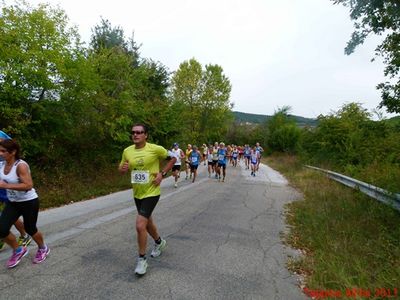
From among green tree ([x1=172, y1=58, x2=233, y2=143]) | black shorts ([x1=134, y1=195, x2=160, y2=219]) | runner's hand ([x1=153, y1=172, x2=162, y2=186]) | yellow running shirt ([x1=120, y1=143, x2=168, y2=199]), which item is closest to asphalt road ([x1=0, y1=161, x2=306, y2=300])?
black shorts ([x1=134, y1=195, x2=160, y2=219])

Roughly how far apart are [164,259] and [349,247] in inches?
113

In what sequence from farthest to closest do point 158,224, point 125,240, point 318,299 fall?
point 158,224 < point 125,240 < point 318,299

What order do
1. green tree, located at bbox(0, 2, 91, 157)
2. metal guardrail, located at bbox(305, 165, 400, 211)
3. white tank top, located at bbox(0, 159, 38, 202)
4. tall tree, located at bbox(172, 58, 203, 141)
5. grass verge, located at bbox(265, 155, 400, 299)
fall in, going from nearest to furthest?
grass verge, located at bbox(265, 155, 400, 299)
white tank top, located at bbox(0, 159, 38, 202)
metal guardrail, located at bbox(305, 165, 400, 211)
green tree, located at bbox(0, 2, 91, 157)
tall tree, located at bbox(172, 58, 203, 141)

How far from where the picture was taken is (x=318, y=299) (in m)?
3.68

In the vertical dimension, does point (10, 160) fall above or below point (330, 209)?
above

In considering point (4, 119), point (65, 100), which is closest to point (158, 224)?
point (4, 119)

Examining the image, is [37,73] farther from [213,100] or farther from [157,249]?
[213,100]

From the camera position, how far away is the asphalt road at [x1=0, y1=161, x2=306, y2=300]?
12.3 ft

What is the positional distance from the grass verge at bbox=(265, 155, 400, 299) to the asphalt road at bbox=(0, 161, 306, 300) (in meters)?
0.37

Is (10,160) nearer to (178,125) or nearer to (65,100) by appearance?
(65,100)

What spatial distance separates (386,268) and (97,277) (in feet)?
11.9

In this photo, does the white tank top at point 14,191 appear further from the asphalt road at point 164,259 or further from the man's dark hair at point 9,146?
the asphalt road at point 164,259

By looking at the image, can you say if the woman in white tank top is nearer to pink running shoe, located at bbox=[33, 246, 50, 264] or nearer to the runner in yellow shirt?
pink running shoe, located at bbox=[33, 246, 50, 264]

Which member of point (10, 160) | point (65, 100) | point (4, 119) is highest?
point (65, 100)
